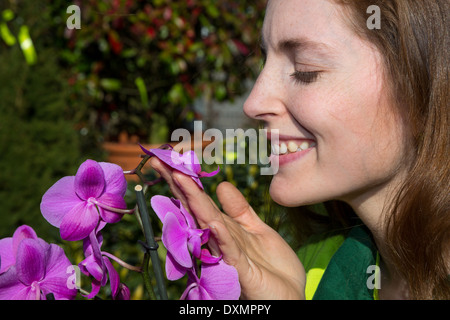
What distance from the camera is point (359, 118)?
1.01 meters

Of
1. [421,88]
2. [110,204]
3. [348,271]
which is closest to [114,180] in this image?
[110,204]

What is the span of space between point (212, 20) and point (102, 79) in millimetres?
938

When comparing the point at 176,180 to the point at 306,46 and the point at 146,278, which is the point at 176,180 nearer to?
the point at 146,278

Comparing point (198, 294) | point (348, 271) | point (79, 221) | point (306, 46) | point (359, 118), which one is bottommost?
point (348, 271)

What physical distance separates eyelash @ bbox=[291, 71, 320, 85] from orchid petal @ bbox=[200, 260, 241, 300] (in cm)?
49

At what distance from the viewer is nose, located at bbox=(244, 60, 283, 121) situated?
1.07 m

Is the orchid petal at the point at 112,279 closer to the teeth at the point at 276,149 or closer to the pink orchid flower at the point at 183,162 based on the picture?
the pink orchid flower at the point at 183,162

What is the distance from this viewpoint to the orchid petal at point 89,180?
614 millimetres

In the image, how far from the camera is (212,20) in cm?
366

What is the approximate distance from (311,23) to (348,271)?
2.12 ft

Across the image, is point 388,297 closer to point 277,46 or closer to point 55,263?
point 277,46

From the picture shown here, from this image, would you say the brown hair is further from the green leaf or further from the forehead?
the green leaf

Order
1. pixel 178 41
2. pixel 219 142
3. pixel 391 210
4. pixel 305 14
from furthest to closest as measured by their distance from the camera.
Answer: pixel 178 41 → pixel 219 142 → pixel 391 210 → pixel 305 14
